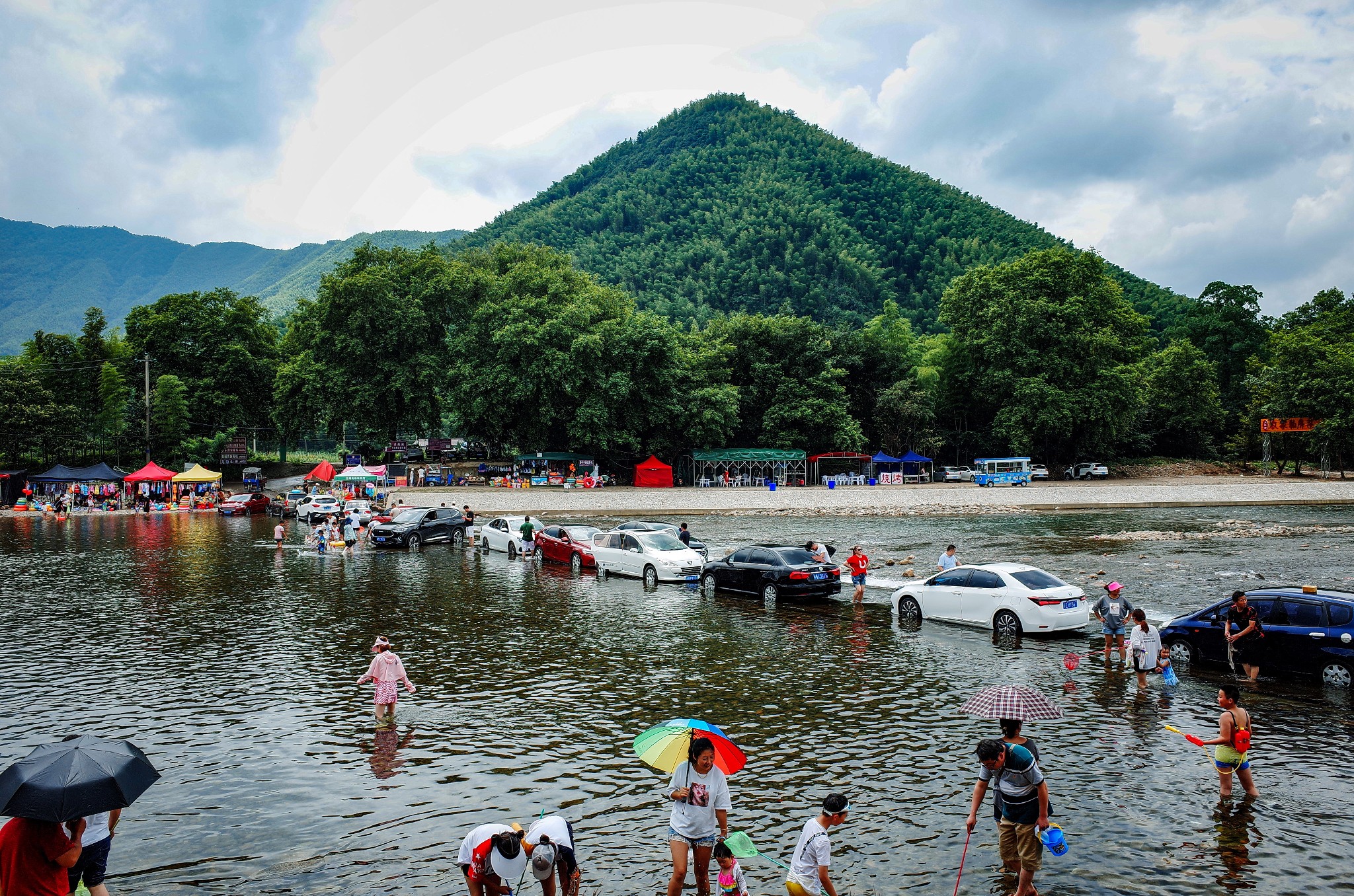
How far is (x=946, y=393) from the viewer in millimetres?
83188

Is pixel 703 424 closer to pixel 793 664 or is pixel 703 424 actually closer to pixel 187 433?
pixel 187 433

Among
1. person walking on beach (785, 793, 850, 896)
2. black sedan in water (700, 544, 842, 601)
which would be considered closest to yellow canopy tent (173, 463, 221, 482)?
black sedan in water (700, 544, 842, 601)

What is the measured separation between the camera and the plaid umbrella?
301 inches

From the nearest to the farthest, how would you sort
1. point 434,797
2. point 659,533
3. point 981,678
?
1. point 434,797
2. point 981,678
3. point 659,533

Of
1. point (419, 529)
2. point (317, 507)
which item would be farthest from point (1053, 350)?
point (317, 507)

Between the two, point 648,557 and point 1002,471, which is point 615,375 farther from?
point 648,557

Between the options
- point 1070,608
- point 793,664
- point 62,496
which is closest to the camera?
point 793,664

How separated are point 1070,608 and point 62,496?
6336 cm

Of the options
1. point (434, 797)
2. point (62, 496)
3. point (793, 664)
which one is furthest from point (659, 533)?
point (62, 496)

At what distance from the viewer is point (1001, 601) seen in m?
16.9

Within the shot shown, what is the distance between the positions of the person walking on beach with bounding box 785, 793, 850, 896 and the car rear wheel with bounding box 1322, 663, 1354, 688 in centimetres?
1059

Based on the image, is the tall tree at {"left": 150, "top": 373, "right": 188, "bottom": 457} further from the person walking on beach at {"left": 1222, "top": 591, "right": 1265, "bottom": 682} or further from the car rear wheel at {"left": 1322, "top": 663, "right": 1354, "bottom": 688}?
the car rear wheel at {"left": 1322, "top": 663, "right": 1354, "bottom": 688}

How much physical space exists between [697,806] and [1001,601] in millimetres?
12069

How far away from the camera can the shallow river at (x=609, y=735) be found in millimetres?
7469
